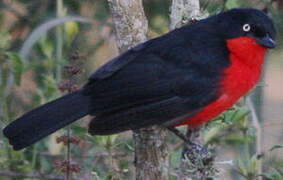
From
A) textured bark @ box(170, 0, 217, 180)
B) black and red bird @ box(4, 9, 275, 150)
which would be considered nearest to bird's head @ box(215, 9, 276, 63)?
black and red bird @ box(4, 9, 275, 150)

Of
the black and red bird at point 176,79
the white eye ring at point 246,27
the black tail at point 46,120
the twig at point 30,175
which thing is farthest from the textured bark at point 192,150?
the twig at point 30,175

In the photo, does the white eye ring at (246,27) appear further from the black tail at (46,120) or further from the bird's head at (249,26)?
the black tail at (46,120)

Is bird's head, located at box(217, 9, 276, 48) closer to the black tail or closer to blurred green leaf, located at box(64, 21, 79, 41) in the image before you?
the black tail

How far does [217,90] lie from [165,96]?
0.76ft

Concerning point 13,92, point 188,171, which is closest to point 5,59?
point 13,92

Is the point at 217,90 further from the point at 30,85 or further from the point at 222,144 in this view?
the point at 30,85

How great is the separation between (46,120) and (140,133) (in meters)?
0.44

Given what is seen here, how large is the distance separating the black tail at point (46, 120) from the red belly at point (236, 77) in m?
0.47

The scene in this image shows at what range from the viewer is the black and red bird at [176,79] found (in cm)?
447

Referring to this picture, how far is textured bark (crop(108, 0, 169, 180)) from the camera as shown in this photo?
4324 millimetres

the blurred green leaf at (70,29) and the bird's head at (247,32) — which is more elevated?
the blurred green leaf at (70,29)

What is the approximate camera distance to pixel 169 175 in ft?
15.0

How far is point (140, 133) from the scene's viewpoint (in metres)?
4.42

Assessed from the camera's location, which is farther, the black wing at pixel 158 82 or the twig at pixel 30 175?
the twig at pixel 30 175
